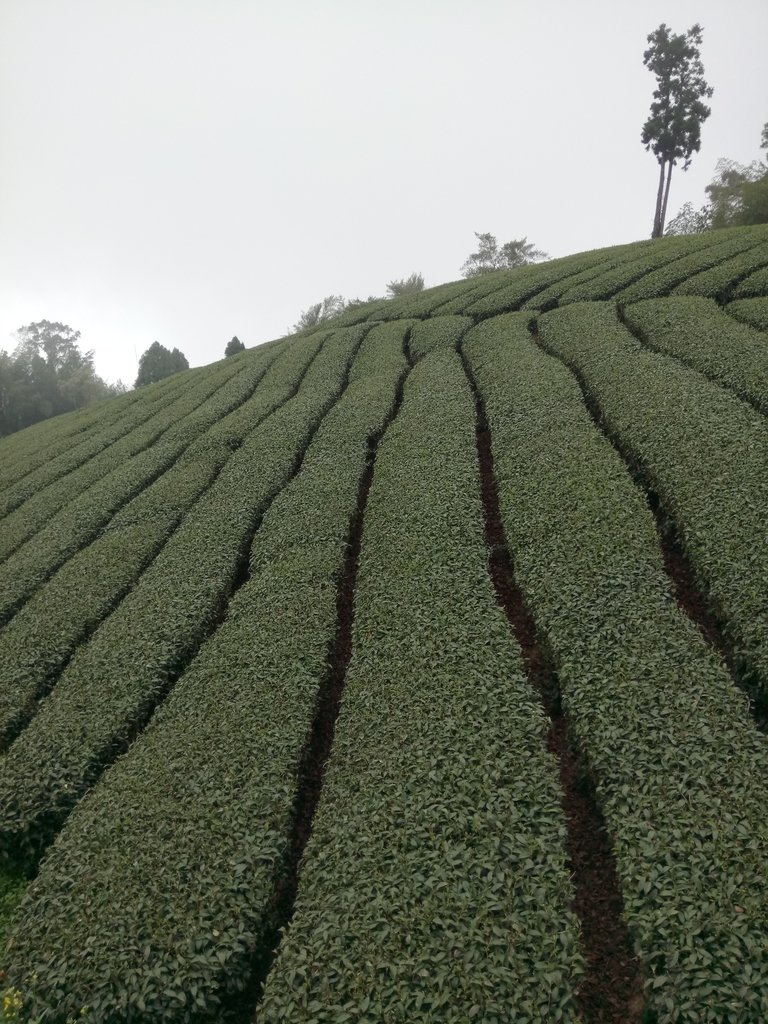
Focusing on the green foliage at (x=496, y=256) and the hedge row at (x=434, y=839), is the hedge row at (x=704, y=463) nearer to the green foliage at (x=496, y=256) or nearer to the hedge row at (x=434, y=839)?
the hedge row at (x=434, y=839)

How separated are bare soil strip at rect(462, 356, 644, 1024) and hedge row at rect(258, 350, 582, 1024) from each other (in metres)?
0.49

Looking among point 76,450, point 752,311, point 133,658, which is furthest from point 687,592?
point 76,450

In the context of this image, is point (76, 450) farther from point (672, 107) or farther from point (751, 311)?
point (672, 107)

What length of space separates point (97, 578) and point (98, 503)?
207 inches

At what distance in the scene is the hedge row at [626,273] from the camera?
92.5 ft

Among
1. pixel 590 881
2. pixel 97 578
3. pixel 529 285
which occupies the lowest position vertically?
pixel 590 881

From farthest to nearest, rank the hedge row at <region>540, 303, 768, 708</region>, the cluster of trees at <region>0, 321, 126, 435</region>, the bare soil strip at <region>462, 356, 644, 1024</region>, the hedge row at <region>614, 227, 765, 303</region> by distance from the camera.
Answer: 1. the cluster of trees at <region>0, 321, 126, 435</region>
2. the hedge row at <region>614, 227, 765, 303</region>
3. the hedge row at <region>540, 303, 768, 708</region>
4. the bare soil strip at <region>462, 356, 644, 1024</region>

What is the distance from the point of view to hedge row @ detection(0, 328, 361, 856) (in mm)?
9898

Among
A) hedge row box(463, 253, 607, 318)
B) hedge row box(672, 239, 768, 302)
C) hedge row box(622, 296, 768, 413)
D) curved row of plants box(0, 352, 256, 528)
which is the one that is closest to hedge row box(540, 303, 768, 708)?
hedge row box(622, 296, 768, 413)

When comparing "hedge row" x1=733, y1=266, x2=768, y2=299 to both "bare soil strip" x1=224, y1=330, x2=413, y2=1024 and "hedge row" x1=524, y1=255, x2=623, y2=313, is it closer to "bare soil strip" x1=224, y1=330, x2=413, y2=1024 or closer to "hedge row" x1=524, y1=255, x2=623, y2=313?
"hedge row" x1=524, y1=255, x2=623, y2=313

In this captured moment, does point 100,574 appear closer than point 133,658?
No

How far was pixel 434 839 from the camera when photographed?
306 inches

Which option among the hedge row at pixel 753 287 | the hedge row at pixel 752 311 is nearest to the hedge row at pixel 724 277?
the hedge row at pixel 753 287

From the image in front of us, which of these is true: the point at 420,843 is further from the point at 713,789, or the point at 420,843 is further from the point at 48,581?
the point at 48,581
